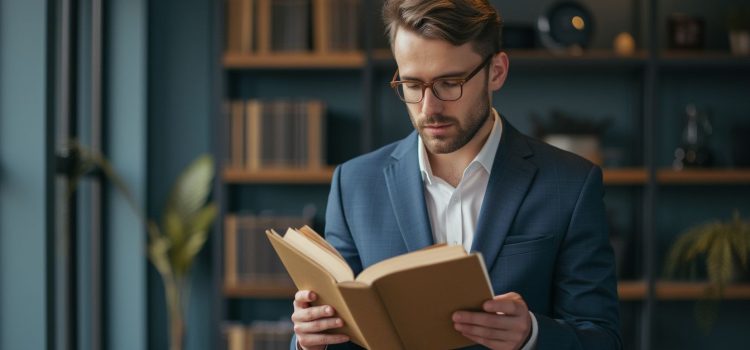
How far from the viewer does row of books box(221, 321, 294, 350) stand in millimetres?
4341

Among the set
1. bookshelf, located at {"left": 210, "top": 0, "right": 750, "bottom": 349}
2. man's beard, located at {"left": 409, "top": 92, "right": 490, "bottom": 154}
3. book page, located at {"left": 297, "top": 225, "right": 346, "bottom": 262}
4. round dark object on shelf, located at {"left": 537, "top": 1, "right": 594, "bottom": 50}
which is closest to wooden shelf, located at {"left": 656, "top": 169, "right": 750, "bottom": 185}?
bookshelf, located at {"left": 210, "top": 0, "right": 750, "bottom": 349}

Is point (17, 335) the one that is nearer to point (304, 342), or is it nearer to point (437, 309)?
point (304, 342)

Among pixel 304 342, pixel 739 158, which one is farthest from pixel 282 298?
pixel 304 342

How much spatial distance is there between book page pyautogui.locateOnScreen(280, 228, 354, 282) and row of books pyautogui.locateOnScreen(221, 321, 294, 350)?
8.86ft

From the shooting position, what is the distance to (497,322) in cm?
152

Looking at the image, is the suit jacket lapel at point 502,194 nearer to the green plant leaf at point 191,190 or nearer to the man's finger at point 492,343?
the man's finger at point 492,343

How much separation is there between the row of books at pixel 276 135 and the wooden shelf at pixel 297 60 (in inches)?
6.5

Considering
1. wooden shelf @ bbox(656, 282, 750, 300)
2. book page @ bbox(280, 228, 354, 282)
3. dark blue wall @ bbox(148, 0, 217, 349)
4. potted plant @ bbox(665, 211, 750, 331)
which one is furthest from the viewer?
dark blue wall @ bbox(148, 0, 217, 349)

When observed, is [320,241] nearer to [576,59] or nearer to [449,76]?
[449,76]

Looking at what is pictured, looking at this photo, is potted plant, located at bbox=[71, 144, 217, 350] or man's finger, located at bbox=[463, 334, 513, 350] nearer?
man's finger, located at bbox=[463, 334, 513, 350]

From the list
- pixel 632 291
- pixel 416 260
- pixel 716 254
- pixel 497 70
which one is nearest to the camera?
pixel 416 260

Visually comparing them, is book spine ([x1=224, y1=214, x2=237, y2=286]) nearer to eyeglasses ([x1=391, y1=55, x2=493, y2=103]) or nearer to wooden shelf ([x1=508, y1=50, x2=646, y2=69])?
wooden shelf ([x1=508, y1=50, x2=646, y2=69])

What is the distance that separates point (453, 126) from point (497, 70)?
16 cm

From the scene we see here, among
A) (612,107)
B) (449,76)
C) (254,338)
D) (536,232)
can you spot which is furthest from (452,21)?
(612,107)
